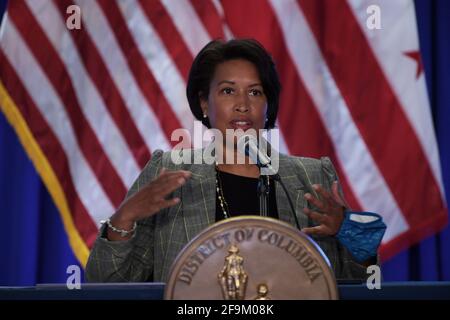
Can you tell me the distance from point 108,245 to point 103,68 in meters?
1.48

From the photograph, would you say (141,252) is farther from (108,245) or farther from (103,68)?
(103,68)

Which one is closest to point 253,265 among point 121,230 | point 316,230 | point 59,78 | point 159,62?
point 316,230

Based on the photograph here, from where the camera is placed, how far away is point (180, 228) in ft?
5.80

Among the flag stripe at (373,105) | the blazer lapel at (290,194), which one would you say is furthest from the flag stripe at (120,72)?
the blazer lapel at (290,194)

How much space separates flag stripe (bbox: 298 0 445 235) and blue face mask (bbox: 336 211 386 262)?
137 cm

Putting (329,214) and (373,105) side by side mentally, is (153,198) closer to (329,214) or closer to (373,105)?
(329,214)

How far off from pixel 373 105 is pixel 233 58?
1.03m

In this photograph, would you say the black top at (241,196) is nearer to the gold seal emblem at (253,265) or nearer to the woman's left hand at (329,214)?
the woman's left hand at (329,214)

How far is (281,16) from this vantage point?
291 cm

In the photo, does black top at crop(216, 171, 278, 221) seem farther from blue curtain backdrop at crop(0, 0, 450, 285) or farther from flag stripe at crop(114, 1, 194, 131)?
blue curtain backdrop at crop(0, 0, 450, 285)

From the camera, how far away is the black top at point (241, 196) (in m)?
1.83

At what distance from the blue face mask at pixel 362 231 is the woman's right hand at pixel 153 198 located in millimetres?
353
